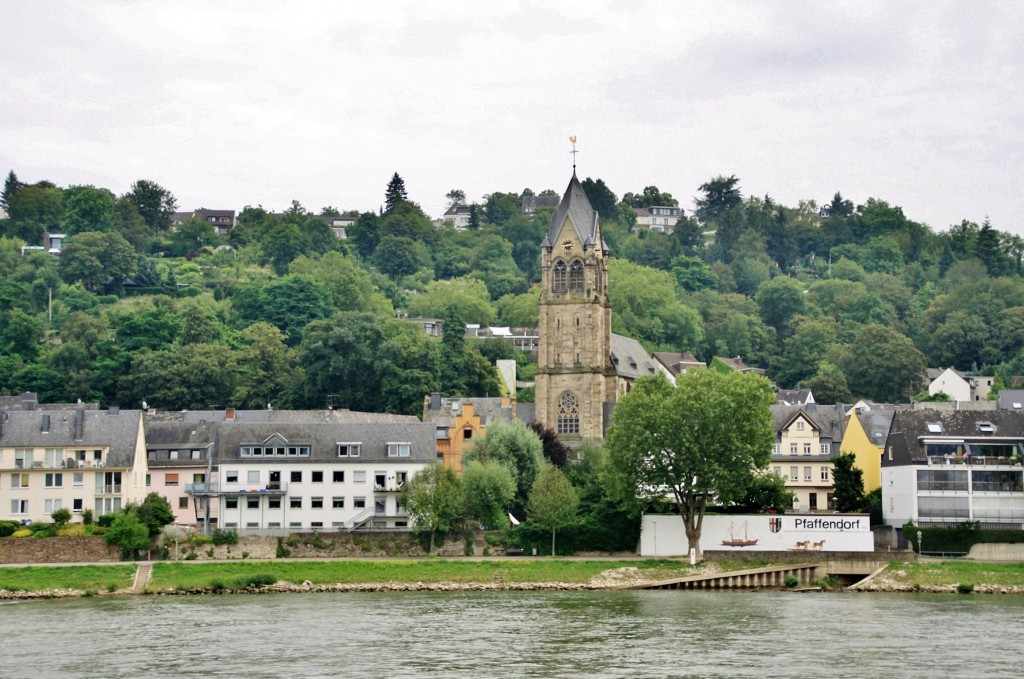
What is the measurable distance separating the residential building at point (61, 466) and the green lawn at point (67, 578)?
37.5ft

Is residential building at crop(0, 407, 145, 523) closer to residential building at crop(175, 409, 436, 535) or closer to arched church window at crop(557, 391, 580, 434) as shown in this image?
residential building at crop(175, 409, 436, 535)

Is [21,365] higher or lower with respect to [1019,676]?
higher

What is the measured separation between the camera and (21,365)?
149250 millimetres

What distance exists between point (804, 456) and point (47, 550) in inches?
1871

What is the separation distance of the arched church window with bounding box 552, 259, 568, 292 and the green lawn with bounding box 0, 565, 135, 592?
53348mm

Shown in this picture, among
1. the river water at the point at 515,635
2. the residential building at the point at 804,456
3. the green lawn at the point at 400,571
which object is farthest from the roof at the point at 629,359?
the river water at the point at 515,635

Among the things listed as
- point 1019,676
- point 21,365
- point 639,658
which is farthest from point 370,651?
point 21,365

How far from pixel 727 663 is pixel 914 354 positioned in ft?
345

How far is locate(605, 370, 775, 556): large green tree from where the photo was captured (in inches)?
3428

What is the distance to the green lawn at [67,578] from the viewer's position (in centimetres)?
7731

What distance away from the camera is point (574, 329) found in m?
126

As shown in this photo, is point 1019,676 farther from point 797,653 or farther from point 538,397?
point 538,397

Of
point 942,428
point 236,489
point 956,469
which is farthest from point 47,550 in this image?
point 942,428

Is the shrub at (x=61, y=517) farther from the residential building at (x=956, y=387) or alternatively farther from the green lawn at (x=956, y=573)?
the residential building at (x=956, y=387)
